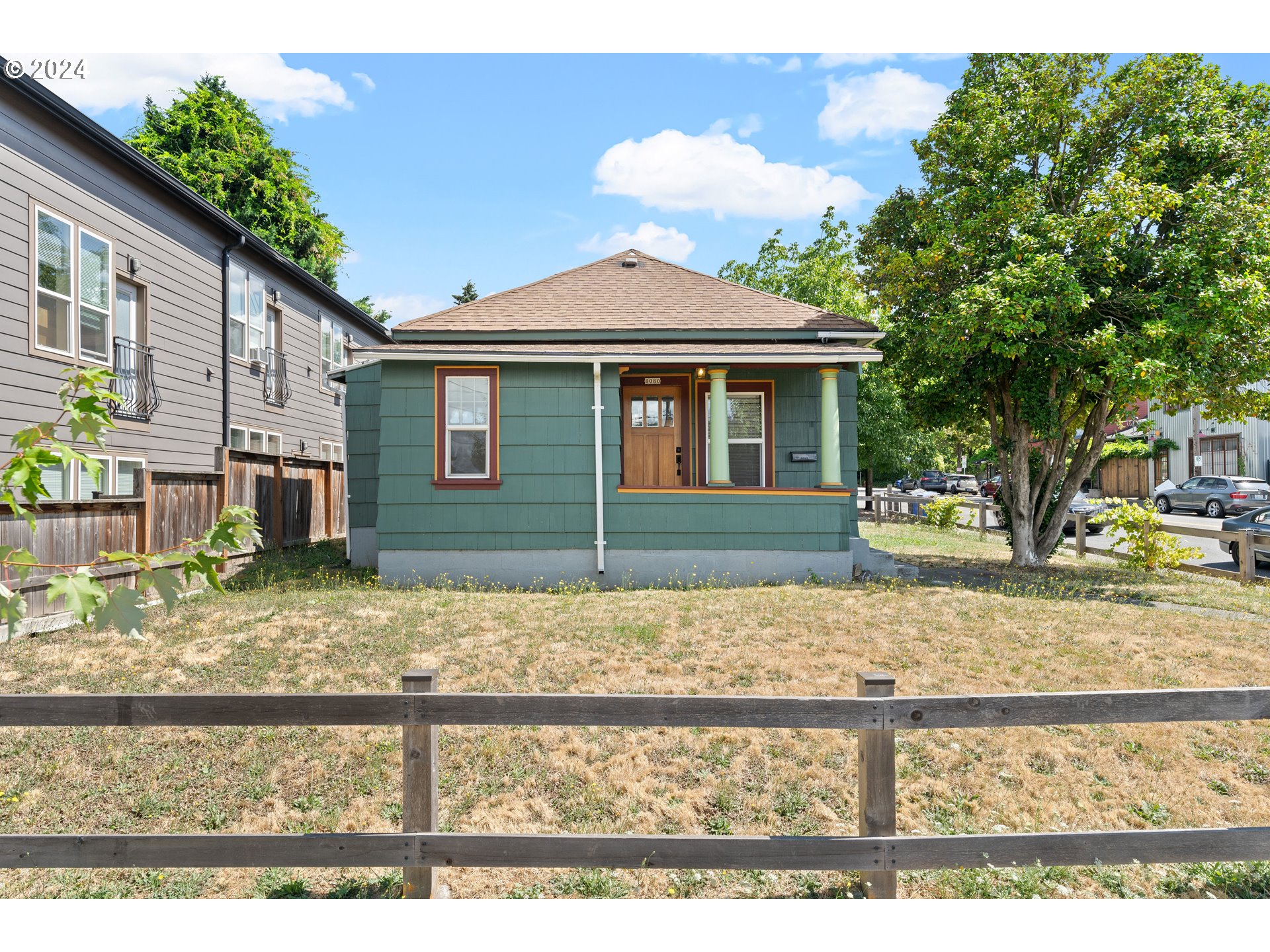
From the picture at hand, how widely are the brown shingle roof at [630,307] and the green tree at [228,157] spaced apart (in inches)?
895

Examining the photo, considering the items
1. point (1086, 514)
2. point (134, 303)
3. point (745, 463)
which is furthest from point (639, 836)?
point (1086, 514)

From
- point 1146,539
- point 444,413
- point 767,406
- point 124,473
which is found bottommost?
point 1146,539

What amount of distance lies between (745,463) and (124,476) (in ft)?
33.2

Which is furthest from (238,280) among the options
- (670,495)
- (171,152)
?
(171,152)

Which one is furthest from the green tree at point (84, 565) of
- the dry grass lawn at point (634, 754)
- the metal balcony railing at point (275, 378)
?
the metal balcony railing at point (275, 378)

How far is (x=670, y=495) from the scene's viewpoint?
11.4m

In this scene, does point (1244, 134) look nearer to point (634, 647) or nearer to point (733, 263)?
point (634, 647)

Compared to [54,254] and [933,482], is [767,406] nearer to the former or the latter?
[54,254]

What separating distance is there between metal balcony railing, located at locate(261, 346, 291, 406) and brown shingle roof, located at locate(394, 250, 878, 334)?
5943 millimetres

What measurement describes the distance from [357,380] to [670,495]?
6.59 m

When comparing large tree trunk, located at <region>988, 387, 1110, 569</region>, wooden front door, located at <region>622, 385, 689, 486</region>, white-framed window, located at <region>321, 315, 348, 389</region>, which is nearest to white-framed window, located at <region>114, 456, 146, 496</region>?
white-framed window, located at <region>321, 315, 348, 389</region>

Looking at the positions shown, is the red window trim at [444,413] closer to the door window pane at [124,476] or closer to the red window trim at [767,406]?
the red window trim at [767,406]

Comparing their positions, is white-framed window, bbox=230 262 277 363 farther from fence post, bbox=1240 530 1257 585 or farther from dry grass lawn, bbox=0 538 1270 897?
fence post, bbox=1240 530 1257 585

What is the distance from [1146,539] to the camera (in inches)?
547
